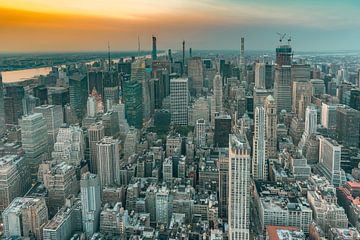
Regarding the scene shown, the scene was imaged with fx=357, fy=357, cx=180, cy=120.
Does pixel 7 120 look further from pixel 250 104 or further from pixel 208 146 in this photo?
pixel 250 104

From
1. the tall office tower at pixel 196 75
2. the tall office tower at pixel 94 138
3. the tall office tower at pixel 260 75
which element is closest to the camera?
the tall office tower at pixel 94 138

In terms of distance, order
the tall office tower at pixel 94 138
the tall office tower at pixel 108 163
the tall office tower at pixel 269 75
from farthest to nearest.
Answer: the tall office tower at pixel 269 75
the tall office tower at pixel 94 138
the tall office tower at pixel 108 163

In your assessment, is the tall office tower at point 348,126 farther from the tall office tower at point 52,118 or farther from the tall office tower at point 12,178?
the tall office tower at point 12,178

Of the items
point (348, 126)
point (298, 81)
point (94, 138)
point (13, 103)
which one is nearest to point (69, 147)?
point (94, 138)

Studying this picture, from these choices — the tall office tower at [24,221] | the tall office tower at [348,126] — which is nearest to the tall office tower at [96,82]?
the tall office tower at [24,221]

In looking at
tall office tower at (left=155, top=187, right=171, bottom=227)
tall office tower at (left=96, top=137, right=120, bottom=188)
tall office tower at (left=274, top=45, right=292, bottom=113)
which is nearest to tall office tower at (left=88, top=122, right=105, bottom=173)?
tall office tower at (left=96, top=137, right=120, bottom=188)

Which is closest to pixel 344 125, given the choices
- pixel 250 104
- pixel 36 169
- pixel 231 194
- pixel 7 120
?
pixel 250 104

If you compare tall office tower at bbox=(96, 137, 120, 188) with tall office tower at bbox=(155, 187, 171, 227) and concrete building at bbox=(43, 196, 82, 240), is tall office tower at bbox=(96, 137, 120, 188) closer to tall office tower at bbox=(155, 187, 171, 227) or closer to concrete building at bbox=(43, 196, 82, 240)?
concrete building at bbox=(43, 196, 82, 240)
